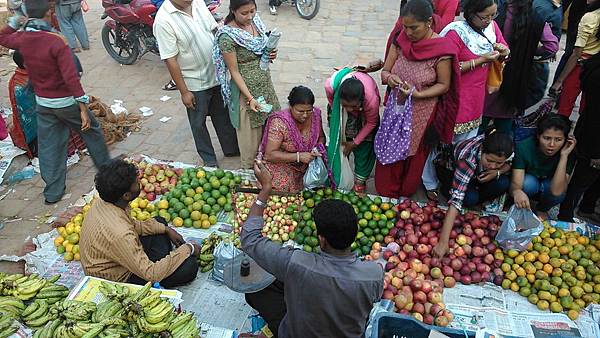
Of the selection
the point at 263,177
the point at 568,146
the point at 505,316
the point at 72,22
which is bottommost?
the point at 505,316

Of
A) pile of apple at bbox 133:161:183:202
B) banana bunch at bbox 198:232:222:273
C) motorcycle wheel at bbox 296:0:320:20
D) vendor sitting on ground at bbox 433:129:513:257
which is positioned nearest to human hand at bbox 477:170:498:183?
vendor sitting on ground at bbox 433:129:513:257

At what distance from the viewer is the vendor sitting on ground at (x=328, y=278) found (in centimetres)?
219

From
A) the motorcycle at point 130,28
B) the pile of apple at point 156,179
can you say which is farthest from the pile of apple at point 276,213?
the motorcycle at point 130,28

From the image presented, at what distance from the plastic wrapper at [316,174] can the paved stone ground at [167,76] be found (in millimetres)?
1287

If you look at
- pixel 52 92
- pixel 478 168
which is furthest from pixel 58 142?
pixel 478 168

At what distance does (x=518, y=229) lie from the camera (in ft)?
12.0

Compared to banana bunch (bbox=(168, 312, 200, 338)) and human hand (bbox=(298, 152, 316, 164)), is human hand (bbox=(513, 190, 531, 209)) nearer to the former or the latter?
human hand (bbox=(298, 152, 316, 164))

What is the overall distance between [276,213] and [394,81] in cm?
139

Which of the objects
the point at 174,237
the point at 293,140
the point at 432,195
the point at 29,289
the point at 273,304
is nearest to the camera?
the point at 29,289

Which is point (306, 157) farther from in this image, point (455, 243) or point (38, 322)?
point (38, 322)

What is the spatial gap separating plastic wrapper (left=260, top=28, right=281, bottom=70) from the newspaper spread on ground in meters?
2.39

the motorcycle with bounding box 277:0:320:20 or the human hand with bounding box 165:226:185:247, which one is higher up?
the motorcycle with bounding box 277:0:320:20

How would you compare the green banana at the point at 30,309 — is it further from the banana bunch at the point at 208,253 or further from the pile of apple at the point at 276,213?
the pile of apple at the point at 276,213

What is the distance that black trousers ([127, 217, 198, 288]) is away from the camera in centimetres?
340
